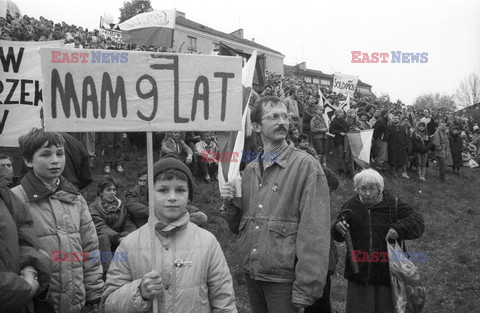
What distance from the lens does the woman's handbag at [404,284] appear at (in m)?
3.26

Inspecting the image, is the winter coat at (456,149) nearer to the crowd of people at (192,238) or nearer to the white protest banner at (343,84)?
the white protest banner at (343,84)

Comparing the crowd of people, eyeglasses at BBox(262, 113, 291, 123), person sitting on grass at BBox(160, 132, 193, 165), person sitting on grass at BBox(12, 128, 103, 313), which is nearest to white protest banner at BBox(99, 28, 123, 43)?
person sitting on grass at BBox(160, 132, 193, 165)

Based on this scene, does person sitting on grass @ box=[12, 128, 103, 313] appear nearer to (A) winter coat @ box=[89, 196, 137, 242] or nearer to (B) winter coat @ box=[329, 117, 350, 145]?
Result: (A) winter coat @ box=[89, 196, 137, 242]

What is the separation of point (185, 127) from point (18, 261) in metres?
1.19

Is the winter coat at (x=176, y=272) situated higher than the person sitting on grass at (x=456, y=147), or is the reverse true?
the person sitting on grass at (x=456, y=147)

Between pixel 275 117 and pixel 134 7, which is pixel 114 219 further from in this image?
pixel 134 7

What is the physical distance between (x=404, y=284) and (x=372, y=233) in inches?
19.0

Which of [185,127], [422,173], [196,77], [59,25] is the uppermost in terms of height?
[59,25]

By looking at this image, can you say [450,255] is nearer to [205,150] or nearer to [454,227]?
[454,227]

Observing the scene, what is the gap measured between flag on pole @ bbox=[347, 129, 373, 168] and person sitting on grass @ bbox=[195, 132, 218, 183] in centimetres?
379

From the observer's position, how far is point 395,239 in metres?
3.42

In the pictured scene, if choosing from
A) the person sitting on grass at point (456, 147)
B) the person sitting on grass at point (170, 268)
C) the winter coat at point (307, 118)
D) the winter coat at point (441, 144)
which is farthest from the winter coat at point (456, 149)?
the person sitting on grass at point (170, 268)

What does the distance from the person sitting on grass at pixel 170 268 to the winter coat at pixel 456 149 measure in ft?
49.4

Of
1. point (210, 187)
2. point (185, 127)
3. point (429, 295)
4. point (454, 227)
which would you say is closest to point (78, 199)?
point (185, 127)
